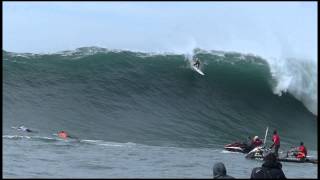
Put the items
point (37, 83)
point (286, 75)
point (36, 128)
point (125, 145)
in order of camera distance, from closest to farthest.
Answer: point (125, 145) < point (36, 128) < point (37, 83) < point (286, 75)

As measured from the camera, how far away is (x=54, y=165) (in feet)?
53.7

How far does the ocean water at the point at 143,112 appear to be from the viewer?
1816 centimetres

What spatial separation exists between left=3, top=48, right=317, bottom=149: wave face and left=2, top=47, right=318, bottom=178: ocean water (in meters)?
0.05

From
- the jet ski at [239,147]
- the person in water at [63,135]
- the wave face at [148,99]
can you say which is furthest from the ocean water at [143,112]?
the jet ski at [239,147]

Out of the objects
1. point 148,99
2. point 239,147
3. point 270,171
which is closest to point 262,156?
point 239,147

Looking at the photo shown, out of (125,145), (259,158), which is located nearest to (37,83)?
(125,145)

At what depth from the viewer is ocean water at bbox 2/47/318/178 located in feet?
59.6

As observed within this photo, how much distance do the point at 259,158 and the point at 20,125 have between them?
876cm

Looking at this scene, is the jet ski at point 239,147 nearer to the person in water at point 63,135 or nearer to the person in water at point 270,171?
the person in water at point 63,135

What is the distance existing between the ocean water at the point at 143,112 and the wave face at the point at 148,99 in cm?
5

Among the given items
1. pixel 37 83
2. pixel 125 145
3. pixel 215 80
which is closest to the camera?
pixel 125 145

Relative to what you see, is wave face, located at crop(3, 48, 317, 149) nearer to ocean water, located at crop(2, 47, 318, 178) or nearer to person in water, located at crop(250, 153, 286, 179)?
ocean water, located at crop(2, 47, 318, 178)

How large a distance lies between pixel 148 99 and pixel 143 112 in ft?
7.86

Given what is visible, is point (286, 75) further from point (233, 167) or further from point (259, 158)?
point (233, 167)
